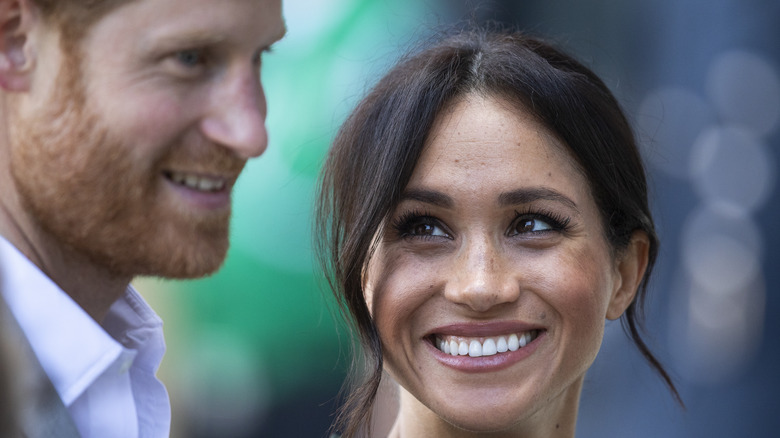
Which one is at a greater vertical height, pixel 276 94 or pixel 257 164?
pixel 276 94

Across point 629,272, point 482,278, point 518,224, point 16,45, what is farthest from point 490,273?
point 16,45

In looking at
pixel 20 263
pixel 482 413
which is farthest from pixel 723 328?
pixel 20 263

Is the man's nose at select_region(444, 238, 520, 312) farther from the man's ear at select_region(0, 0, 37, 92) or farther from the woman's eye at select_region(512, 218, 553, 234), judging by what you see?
the man's ear at select_region(0, 0, 37, 92)

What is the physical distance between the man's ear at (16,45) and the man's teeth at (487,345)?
1.18m

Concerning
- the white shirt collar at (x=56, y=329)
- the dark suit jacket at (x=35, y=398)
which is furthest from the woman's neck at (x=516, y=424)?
the dark suit jacket at (x=35, y=398)

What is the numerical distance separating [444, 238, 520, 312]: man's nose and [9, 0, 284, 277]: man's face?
2.13 feet

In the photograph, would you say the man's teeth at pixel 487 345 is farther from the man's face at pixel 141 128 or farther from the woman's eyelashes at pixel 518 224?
the man's face at pixel 141 128

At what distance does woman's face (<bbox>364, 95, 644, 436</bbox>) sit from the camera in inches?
85.0

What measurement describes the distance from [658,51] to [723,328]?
59.9 inches

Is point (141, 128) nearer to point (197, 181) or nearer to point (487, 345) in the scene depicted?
point (197, 181)

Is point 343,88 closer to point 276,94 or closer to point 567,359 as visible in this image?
point 276,94

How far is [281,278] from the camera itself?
Answer: 5.07m

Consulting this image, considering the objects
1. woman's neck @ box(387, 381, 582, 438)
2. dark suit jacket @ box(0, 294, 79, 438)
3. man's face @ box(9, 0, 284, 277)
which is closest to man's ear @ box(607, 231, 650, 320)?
woman's neck @ box(387, 381, 582, 438)

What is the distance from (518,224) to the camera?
7.34ft
